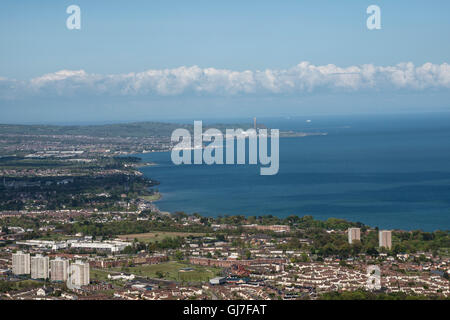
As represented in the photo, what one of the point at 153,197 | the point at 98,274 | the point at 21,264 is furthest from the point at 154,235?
the point at 153,197

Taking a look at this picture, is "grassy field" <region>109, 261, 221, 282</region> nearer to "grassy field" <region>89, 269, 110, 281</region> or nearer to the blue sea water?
"grassy field" <region>89, 269, 110, 281</region>

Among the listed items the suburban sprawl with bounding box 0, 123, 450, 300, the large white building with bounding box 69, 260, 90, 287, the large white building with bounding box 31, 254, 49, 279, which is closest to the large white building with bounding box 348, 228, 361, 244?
the suburban sprawl with bounding box 0, 123, 450, 300

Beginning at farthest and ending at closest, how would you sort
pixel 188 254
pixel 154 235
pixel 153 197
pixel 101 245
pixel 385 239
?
pixel 153 197 → pixel 154 235 → pixel 101 245 → pixel 385 239 → pixel 188 254

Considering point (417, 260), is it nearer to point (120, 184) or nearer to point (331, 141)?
point (120, 184)

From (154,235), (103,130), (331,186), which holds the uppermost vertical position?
(103,130)

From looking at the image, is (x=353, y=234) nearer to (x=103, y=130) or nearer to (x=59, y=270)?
(x=59, y=270)
